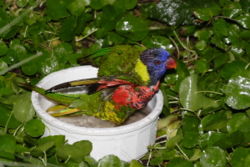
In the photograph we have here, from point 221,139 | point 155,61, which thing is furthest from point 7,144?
point 221,139

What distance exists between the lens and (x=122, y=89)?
8.57ft

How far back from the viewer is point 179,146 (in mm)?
2771

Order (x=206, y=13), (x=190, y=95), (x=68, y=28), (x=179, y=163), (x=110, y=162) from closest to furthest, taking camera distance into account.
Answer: (x=110, y=162) < (x=179, y=163) < (x=190, y=95) < (x=68, y=28) < (x=206, y=13)

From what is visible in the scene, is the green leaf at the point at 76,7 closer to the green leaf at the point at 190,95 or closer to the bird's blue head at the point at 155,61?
the bird's blue head at the point at 155,61

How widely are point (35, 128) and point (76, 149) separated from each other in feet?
0.87

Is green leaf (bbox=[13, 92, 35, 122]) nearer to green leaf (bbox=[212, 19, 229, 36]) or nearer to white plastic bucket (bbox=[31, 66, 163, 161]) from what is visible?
white plastic bucket (bbox=[31, 66, 163, 161])

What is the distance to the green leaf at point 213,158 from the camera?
8.34 feet

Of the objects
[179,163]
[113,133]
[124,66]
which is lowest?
[179,163]

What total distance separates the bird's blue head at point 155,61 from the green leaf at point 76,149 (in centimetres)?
46

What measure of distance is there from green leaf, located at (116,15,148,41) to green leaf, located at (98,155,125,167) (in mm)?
938

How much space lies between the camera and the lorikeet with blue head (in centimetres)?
262

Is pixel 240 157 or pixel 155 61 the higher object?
pixel 155 61

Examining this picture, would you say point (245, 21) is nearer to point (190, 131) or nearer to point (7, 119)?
point (190, 131)

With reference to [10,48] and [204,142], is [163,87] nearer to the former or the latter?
[204,142]
